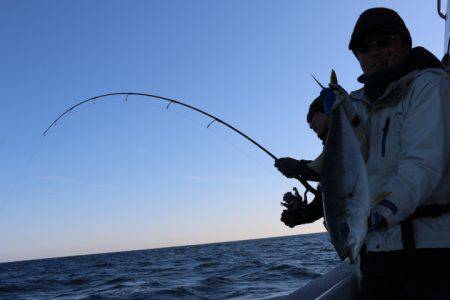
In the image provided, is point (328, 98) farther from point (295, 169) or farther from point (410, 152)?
point (295, 169)

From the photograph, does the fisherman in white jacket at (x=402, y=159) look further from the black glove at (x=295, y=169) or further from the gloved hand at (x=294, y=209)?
the gloved hand at (x=294, y=209)

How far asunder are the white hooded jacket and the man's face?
0.79ft

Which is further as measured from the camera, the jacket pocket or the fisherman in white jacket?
the jacket pocket

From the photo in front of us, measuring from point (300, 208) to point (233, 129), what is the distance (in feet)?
9.88

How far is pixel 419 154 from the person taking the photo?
7.66ft

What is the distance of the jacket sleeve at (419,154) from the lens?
87.5 inches

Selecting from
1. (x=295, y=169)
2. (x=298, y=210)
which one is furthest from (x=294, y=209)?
(x=295, y=169)

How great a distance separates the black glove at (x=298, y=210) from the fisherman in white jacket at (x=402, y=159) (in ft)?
1.16

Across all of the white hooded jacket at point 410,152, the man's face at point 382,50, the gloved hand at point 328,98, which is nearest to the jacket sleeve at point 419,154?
the white hooded jacket at point 410,152

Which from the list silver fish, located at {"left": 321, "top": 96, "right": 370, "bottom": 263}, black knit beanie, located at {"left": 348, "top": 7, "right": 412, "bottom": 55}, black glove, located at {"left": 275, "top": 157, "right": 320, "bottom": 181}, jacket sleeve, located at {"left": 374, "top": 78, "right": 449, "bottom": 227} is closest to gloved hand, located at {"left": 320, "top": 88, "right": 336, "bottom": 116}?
silver fish, located at {"left": 321, "top": 96, "right": 370, "bottom": 263}

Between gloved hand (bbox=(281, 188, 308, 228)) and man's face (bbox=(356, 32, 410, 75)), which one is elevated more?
man's face (bbox=(356, 32, 410, 75))

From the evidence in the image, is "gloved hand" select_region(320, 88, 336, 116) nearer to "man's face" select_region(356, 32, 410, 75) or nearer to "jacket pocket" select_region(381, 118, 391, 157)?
"jacket pocket" select_region(381, 118, 391, 157)

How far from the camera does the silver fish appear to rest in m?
1.93

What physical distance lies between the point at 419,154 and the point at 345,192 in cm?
55
